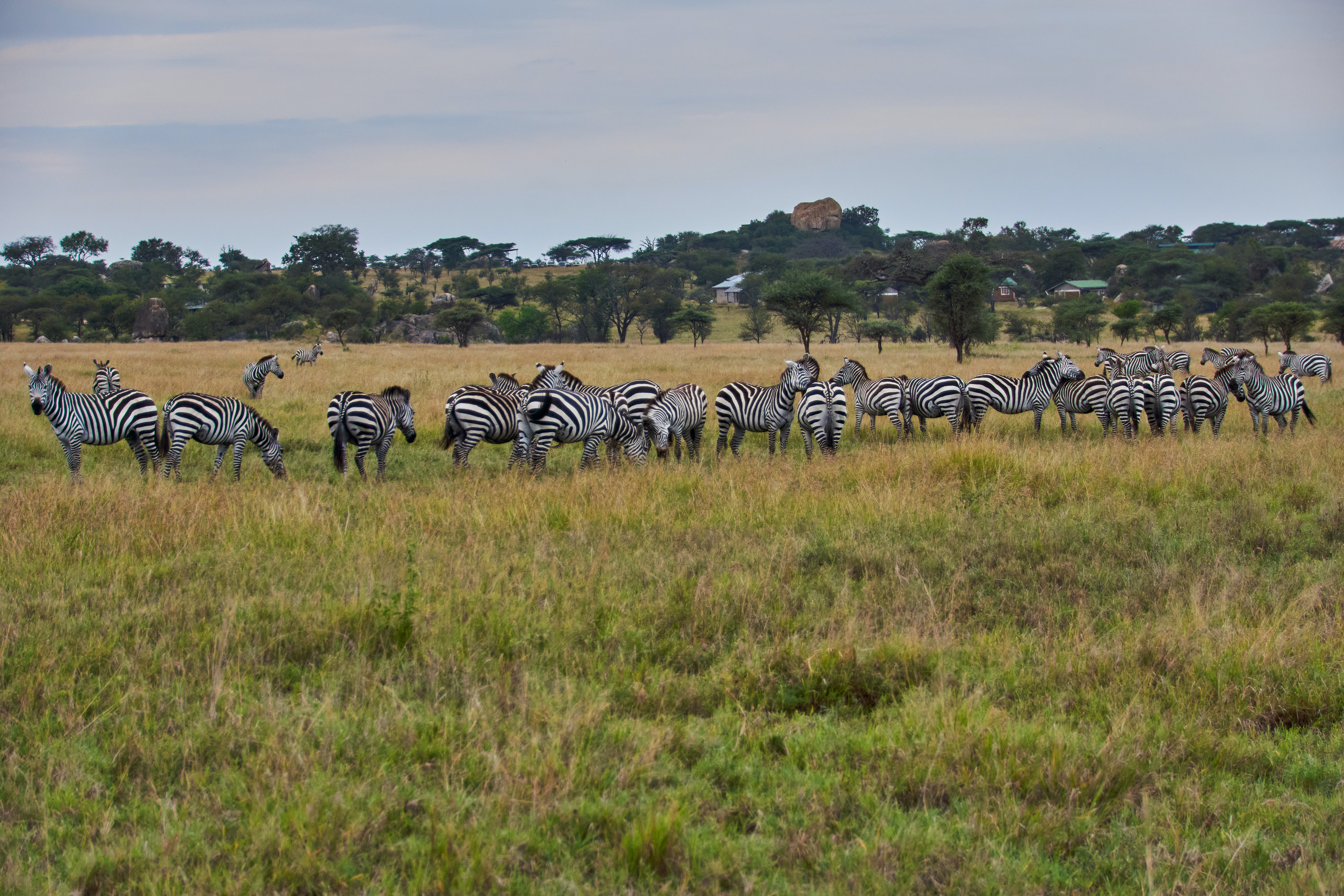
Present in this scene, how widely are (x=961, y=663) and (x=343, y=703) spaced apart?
3216mm

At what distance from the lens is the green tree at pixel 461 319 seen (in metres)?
54.6

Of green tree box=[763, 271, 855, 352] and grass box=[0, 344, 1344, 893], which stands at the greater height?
green tree box=[763, 271, 855, 352]

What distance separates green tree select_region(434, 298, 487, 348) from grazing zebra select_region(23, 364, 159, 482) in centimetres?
4185

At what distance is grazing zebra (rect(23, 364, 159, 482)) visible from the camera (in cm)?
1105

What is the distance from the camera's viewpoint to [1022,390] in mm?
16375

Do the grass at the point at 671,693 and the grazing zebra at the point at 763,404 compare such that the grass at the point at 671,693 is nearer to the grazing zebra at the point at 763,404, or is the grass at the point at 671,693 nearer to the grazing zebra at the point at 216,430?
the grazing zebra at the point at 216,430

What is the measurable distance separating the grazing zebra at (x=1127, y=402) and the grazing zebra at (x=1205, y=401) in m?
0.93

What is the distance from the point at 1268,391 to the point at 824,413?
7.82m

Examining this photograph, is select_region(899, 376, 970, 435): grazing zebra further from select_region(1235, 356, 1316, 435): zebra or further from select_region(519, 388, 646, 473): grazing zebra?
select_region(519, 388, 646, 473): grazing zebra

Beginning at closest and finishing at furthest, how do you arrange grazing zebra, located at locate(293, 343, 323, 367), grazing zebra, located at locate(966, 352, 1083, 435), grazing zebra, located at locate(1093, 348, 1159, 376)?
grazing zebra, located at locate(966, 352, 1083, 435), grazing zebra, located at locate(1093, 348, 1159, 376), grazing zebra, located at locate(293, 343, 323, 367)

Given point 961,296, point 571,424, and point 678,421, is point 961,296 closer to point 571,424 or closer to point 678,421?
point 678,421

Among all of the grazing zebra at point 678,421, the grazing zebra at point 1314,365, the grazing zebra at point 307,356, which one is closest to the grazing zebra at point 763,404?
the grazing zebra at point 678,421

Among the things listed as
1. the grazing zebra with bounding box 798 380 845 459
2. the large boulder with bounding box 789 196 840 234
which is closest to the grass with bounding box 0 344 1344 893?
the grazing zebra with bounding box 798 380 845 459

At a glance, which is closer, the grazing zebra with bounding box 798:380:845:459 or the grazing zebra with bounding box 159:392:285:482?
the grazing zebra with bounding box 159:392:285:482
